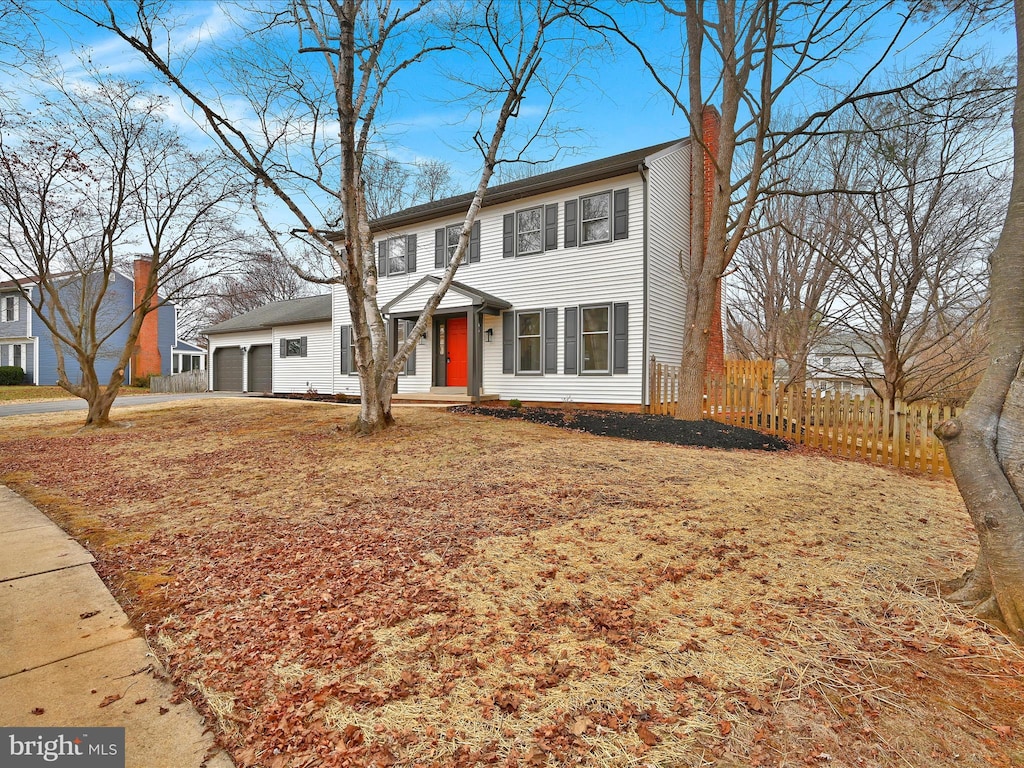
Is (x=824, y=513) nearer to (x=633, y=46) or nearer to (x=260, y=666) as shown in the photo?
(x=260, y=666)

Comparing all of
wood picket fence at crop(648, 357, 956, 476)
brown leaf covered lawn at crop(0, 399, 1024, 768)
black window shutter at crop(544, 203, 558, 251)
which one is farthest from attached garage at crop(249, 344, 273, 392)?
wood picket fence at crop(648, 357, 956, 476)

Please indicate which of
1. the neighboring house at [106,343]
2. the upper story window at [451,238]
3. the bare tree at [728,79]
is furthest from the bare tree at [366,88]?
the neighboring house at [106,343]

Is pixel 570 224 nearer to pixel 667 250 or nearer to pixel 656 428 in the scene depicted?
pixel 667 250

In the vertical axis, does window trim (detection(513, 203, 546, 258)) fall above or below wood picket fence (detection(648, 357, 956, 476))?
A: above

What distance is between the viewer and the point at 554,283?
13.1 metres

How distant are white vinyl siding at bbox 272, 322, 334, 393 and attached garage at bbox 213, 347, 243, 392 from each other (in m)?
3.33

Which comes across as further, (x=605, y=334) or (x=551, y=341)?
(x=551, y=341)

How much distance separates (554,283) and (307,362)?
11.3 metres

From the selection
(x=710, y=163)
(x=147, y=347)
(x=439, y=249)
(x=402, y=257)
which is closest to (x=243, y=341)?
(x=147, y=347)

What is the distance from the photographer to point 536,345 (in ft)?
44.5

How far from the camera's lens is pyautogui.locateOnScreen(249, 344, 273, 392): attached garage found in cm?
2116

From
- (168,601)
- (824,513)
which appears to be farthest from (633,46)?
(168,601)

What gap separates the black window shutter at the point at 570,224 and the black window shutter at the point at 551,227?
30 centimetres

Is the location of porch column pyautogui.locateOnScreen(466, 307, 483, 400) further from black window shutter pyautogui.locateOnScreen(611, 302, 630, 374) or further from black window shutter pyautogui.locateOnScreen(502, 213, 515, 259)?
black window shutter pyautogui.locateOnScreen(611, 302, 630, 374)
